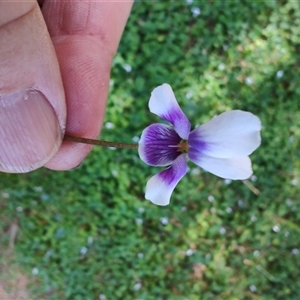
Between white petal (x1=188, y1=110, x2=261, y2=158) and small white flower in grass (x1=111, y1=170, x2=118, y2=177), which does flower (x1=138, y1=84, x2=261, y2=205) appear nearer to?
white petal (x1=188, y1=110, x2=261, y2=158)

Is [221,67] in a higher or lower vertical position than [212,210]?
higher

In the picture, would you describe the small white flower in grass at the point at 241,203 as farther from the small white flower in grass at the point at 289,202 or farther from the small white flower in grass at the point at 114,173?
the small white flower in grass at the point at 114,173

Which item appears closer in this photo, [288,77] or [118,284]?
[118,284]

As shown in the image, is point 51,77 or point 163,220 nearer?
point 51,77

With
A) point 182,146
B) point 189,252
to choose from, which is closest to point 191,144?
point 182,146

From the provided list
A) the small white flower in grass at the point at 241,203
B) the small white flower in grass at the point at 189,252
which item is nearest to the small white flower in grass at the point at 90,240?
the small white flower in grass at the point at 189,252

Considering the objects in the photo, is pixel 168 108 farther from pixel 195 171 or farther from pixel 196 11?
pixel 196 11

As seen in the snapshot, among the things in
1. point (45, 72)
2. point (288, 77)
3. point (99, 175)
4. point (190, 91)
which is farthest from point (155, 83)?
point (45, 72)

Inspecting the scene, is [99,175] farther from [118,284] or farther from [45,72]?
[45,72]

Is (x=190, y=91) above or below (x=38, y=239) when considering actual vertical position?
above
